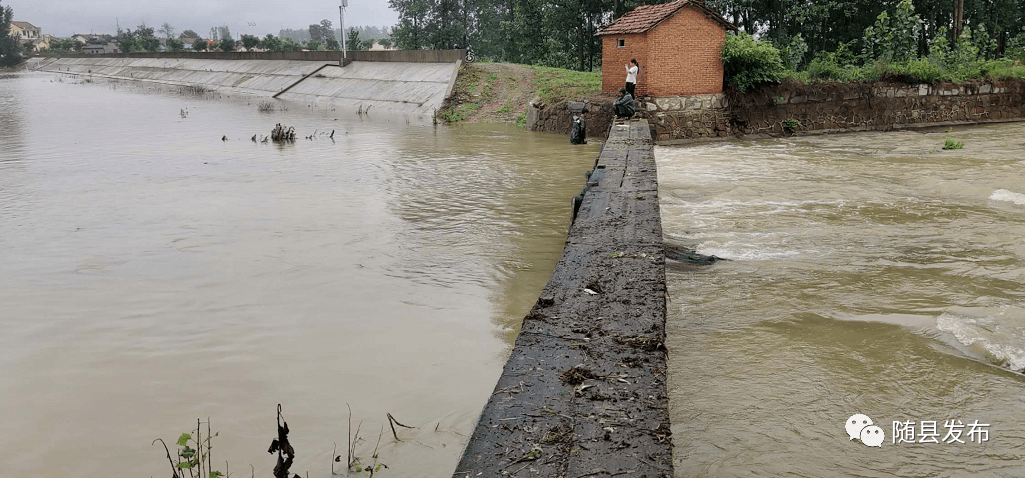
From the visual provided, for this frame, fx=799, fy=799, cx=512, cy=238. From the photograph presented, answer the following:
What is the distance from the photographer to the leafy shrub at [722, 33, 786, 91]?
696 inches

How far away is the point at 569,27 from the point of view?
34.7 metres

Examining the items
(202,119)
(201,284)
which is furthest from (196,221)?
(202,119)

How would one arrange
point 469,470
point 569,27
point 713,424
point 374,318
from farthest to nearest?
point 569,27
point 374,318
point 713,424
point 469,470

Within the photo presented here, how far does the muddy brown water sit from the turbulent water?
1469 millimetres

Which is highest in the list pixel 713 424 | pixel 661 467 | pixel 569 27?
pixel 569 27

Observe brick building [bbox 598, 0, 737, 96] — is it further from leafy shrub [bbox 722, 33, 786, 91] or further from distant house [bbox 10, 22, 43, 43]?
distant house [bbox 10, 22, 43, 43]

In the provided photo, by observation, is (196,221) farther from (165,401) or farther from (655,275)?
(655,275)

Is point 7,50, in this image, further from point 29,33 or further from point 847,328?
point 847,328

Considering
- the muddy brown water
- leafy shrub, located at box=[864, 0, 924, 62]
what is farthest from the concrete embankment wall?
the muddy brown water

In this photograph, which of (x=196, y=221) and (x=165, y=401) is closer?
(x=165, y=401)

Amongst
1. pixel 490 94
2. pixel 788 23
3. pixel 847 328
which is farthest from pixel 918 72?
pixel 847 328

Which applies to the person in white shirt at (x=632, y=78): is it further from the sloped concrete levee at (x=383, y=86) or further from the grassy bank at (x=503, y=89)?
the sloped concrete levee at (x=383, y=86)

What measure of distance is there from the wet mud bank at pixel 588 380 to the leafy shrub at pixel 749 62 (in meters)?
13.4

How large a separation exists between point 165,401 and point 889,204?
30.7ft
